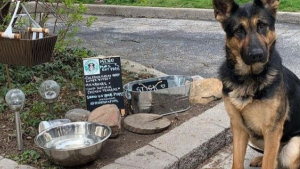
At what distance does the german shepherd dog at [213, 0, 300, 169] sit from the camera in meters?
3.81

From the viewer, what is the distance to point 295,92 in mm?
4227

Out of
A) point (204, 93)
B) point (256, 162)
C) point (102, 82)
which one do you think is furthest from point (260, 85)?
point (102, 82)

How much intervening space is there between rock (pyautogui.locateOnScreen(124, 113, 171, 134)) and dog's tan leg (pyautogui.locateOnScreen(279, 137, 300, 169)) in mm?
1504

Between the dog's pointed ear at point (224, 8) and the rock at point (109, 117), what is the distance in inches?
65.3

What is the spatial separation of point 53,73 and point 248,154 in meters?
3.17

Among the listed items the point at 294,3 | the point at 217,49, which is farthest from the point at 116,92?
the point at 294,3

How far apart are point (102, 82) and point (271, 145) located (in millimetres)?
2323

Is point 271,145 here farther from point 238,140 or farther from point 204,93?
point 204,93

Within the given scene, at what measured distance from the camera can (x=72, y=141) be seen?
473 cm

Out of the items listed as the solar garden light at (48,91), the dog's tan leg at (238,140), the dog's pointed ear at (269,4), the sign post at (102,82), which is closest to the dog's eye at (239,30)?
the dog's pointed ear at (269,4)

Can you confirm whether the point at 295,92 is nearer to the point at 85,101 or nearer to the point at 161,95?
the point at 161,95

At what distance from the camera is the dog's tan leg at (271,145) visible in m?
3.90

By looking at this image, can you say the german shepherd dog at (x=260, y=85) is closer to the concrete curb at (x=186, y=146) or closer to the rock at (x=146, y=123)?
the concrete curb at (x=186, y=146)

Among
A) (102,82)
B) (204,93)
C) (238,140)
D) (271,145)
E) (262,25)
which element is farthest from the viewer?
(204,93)
